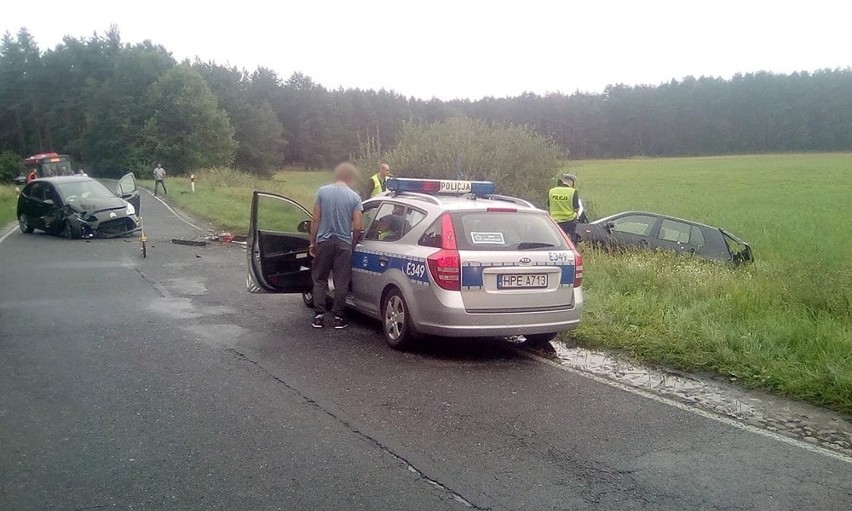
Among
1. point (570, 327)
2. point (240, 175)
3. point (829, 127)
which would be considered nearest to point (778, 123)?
point (829, 127)

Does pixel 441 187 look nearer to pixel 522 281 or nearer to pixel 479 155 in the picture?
pixel 522 281

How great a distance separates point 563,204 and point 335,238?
6.29 metres

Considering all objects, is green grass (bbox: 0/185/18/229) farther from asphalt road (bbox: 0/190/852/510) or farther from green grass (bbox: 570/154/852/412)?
green grass (bbox: 570/154/852/412)

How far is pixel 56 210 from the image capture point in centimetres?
1867

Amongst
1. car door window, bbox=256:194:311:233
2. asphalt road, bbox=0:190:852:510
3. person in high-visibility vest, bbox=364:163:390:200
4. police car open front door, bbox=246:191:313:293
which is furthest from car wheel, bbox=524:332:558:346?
person in high-visibility vest, bbox=364:163:390:200

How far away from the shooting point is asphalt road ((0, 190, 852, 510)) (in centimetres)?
398

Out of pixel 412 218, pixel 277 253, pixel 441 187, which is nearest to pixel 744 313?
pixel 441 187

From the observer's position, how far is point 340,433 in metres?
4.90

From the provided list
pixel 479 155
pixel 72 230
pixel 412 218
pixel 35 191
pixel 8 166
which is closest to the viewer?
pixel 412 218

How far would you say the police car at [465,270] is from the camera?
22.1 feet

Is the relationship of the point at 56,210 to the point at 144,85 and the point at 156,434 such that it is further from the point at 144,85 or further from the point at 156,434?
the point at 144,85

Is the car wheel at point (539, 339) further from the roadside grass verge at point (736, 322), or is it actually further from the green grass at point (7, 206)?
the green grass at point (7, 206)

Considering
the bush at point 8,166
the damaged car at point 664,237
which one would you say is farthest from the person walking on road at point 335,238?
the bush at point 8,166

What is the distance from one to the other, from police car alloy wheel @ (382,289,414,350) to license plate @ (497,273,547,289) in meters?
0.96
